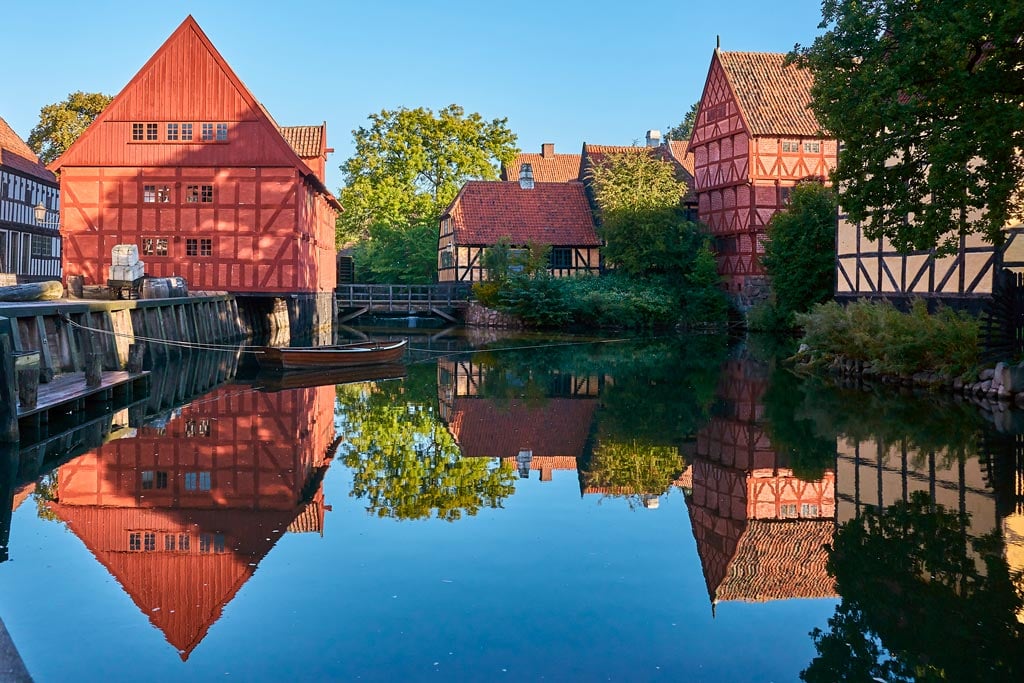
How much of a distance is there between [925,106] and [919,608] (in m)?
14.2

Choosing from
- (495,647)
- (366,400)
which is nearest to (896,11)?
(366,400)

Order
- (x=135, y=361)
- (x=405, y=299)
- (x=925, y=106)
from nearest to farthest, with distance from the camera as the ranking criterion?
(x=925, y=106) < (x=135, y=361) < (x=405, y=299)

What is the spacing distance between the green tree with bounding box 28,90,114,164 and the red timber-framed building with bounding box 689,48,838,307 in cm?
3772

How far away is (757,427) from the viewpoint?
60.9ft

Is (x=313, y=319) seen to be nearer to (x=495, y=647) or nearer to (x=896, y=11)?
(x=896, y=11)

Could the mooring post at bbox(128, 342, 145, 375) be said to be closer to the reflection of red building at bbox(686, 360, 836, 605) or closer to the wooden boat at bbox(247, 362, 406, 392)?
the wooden boat at bbox(247, 362, 406, 392)

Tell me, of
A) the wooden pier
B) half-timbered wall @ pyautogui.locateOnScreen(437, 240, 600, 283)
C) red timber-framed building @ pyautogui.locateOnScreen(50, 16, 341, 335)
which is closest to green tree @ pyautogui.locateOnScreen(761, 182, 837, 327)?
half-timbered wall @ pyautogui.locateOnScreen(437, 240, 600, 283)

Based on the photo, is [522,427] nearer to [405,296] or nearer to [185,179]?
[185,179]

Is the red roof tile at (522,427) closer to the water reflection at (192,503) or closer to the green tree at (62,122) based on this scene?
the water reflection at (192,503)

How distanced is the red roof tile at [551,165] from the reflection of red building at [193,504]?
2212 inches

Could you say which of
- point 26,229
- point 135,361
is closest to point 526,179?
point 26,229

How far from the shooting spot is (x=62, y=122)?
67250 millimetres

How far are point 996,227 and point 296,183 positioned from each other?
86.4 feet

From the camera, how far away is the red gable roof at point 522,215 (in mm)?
56531
